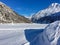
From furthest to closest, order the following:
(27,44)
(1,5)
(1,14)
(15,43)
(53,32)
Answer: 1. (1,5)
2. (1,14)
3. (15,43)
4. (27,44)
5. (53,32)

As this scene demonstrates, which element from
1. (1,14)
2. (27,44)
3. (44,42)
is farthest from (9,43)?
(1,14)

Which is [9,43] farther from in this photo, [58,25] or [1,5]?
[1,5]

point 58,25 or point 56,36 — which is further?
point 58,25

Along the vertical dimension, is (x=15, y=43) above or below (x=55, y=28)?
below

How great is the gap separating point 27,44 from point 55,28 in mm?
807

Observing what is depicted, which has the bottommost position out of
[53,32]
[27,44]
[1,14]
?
[27,44]

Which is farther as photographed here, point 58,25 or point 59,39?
point 58,25

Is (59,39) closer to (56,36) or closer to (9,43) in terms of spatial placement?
(56,36)

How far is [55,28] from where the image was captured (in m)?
4.52

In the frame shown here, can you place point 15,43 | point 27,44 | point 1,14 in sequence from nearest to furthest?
point 27,44 → point 15,43 → point 1,14

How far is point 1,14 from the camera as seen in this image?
5150 centimetres

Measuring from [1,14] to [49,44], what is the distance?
4812 centimetres

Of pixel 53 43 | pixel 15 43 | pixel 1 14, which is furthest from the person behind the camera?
pixel 1 14

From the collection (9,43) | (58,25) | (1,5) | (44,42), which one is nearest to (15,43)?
(9,43)
